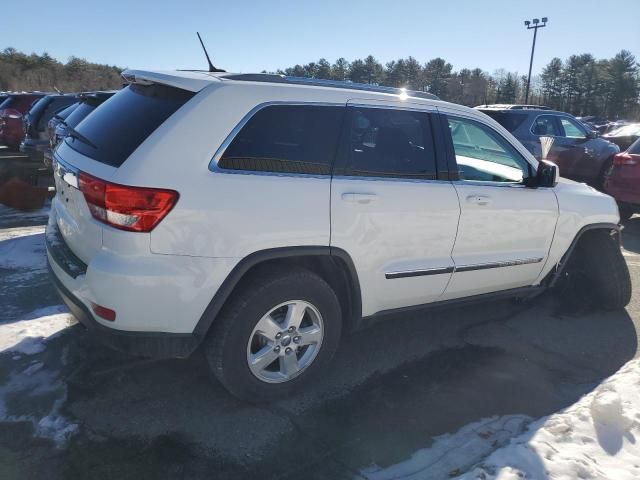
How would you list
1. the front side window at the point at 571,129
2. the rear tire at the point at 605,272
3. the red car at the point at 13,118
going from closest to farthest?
1. the rear tire at the point at 605,272
2. the front side window at the point at 571,129
3. the red car at the point at 13,118

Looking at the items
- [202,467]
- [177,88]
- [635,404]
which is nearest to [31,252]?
[177,88]

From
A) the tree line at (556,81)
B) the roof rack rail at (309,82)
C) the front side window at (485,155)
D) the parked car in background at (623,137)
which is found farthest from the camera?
the tree line at (556,81)

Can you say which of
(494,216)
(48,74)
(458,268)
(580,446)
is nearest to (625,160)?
(494,216)

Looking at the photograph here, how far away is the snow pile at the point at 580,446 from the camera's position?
245cm

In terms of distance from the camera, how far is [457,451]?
8.77 ft

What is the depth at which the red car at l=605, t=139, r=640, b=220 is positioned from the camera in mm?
7789

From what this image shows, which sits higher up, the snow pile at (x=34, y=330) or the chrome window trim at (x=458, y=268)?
the chrome window trim at (x=458, y=268)

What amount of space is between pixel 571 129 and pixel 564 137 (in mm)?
368

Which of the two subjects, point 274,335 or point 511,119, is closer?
point 274,335

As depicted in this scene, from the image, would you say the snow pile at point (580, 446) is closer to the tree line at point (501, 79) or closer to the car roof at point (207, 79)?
the car roof at point (207, 79)

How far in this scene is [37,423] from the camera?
2.72 metres

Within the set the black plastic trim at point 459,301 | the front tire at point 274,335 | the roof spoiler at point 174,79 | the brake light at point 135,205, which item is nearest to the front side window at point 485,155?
the black plastic trim at point 459,301

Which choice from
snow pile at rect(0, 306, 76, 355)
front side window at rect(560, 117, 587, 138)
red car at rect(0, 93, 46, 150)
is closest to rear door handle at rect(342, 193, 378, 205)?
snow pile at rect(0, 306, 76, 355)

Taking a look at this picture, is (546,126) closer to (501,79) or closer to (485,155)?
(485,155)
